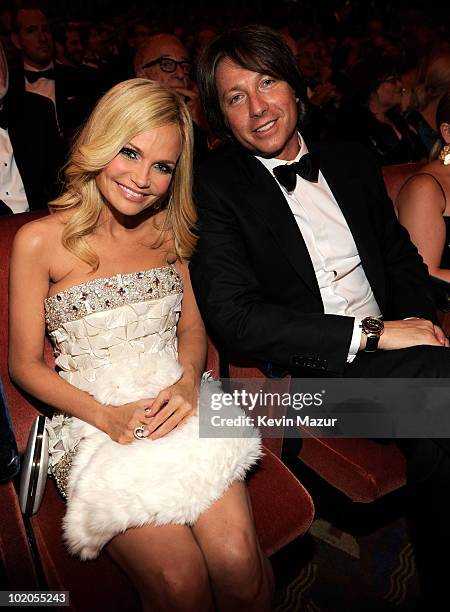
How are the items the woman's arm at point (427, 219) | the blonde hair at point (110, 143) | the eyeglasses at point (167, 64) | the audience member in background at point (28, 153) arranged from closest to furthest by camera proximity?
the blonde hair at point (110, 143)
the woman's arm at point (427, 219)
the audience member in background at point (28, 153)
the eyeglasses at point (167, 64)

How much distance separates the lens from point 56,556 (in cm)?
146

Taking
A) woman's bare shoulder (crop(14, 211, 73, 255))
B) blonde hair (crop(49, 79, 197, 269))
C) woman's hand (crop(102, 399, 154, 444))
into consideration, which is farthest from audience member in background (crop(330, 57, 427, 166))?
woman's hand (crop(102, 399, 154, 444))

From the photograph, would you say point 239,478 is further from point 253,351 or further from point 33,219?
point 33,219

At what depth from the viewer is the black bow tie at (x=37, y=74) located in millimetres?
4215

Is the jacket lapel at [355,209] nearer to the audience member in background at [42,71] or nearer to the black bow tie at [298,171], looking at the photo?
the black bow tie at [298,171]

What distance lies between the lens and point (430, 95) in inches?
135

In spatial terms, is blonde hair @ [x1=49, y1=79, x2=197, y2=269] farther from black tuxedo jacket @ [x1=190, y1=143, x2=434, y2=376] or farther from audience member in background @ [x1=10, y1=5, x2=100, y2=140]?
Answer: audience member in background @ [x1=10, y1=5, x2=100, y2=140]

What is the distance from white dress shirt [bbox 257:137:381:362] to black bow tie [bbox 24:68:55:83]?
2809mm

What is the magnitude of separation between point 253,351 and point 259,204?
1.65 ft

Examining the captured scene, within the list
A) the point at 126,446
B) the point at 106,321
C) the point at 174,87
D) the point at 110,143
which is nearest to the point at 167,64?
the point at 174,87

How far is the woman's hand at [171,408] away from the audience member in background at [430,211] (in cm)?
119

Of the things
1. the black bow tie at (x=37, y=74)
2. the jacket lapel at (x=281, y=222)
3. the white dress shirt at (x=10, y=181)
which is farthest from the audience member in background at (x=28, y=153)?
the black bow tie at (x=37, y=74)

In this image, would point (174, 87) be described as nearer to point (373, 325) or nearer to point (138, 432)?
point (373, 325)

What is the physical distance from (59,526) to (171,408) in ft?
1.40
